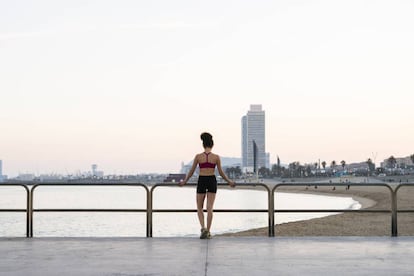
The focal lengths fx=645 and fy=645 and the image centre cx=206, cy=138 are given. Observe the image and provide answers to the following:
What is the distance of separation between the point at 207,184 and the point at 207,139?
0.78 m

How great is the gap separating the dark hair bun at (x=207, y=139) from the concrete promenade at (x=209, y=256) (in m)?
1.64

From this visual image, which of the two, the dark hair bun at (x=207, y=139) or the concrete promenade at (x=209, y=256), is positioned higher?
the dark hair bun at (x=207, y=139)

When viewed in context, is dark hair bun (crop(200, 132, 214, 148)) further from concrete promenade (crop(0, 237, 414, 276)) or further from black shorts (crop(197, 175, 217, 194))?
concrete promenade (crop(0, 237, 414, 276))

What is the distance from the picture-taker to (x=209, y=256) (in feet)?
29.5

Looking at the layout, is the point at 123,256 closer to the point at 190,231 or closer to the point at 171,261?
the point at 171,261

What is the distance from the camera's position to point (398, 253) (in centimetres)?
927

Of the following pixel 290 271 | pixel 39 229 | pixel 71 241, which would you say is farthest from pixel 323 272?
pixel 39 229

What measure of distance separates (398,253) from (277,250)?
1.74m

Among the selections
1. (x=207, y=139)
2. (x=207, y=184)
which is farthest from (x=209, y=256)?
(x=207, y=139)

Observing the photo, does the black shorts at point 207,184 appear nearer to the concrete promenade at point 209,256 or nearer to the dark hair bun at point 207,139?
the dark hair bun at point 207,139

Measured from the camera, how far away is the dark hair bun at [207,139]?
1102 cm

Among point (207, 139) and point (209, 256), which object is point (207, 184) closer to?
point (207, 139)

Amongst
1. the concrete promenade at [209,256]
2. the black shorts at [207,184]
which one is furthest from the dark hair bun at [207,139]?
the concrete promenade at [209,256]

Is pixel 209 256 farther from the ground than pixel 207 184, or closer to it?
closer to it
